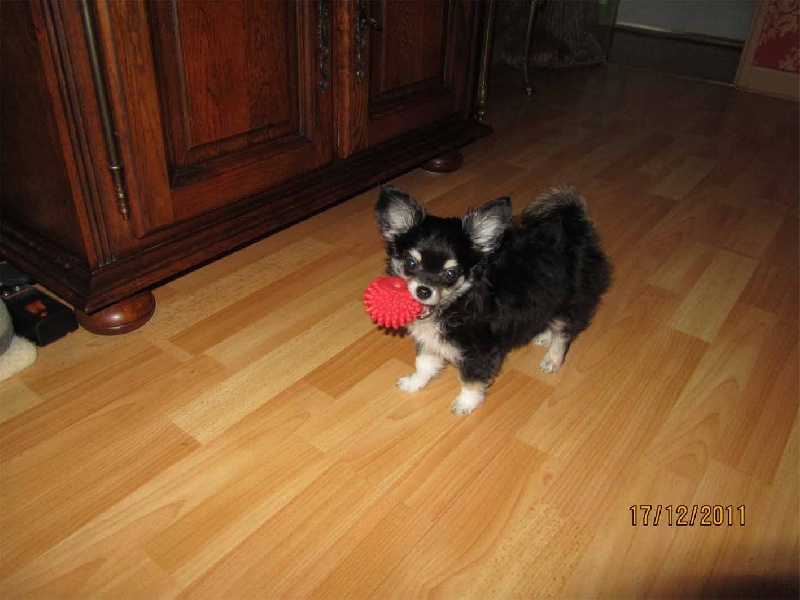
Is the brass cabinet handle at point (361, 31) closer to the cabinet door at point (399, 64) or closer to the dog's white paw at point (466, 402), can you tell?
the cabinet door at point (399, 64)

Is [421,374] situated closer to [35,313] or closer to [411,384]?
[411,384]

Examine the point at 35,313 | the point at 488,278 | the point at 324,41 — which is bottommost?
the point at 35,313

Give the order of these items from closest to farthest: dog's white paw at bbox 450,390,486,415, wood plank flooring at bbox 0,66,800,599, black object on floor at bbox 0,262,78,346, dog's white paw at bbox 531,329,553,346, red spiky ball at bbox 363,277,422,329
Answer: wood plank flooring at bbox 0,66,800,599 < red spiky ball at bbox 363,277,422,329 < dog's white paw at bbox 450,390,486,415 < black object on floor at bbox 0,262,78,346 < dog's white paw at bbox 531,329,553,346

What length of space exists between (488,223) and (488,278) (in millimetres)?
186

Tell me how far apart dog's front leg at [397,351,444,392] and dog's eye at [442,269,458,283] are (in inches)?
13.8

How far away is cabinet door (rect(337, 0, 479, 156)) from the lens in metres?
2.27

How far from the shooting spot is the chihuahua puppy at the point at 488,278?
4.97 feet

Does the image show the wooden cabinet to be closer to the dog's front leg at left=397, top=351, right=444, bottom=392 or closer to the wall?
the dog's front leg at left=397, top=351, right=444, bottom=392

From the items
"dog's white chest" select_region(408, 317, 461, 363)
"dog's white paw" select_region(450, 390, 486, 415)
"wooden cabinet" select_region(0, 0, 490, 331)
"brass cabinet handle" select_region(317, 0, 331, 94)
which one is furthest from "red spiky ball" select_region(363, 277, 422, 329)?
"brass cabinet handle" select_region(317, 0, 331, 94)

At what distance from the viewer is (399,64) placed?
99.9 inches

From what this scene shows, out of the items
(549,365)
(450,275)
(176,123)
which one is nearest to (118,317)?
(176,123)

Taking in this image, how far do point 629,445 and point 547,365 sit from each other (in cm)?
36
